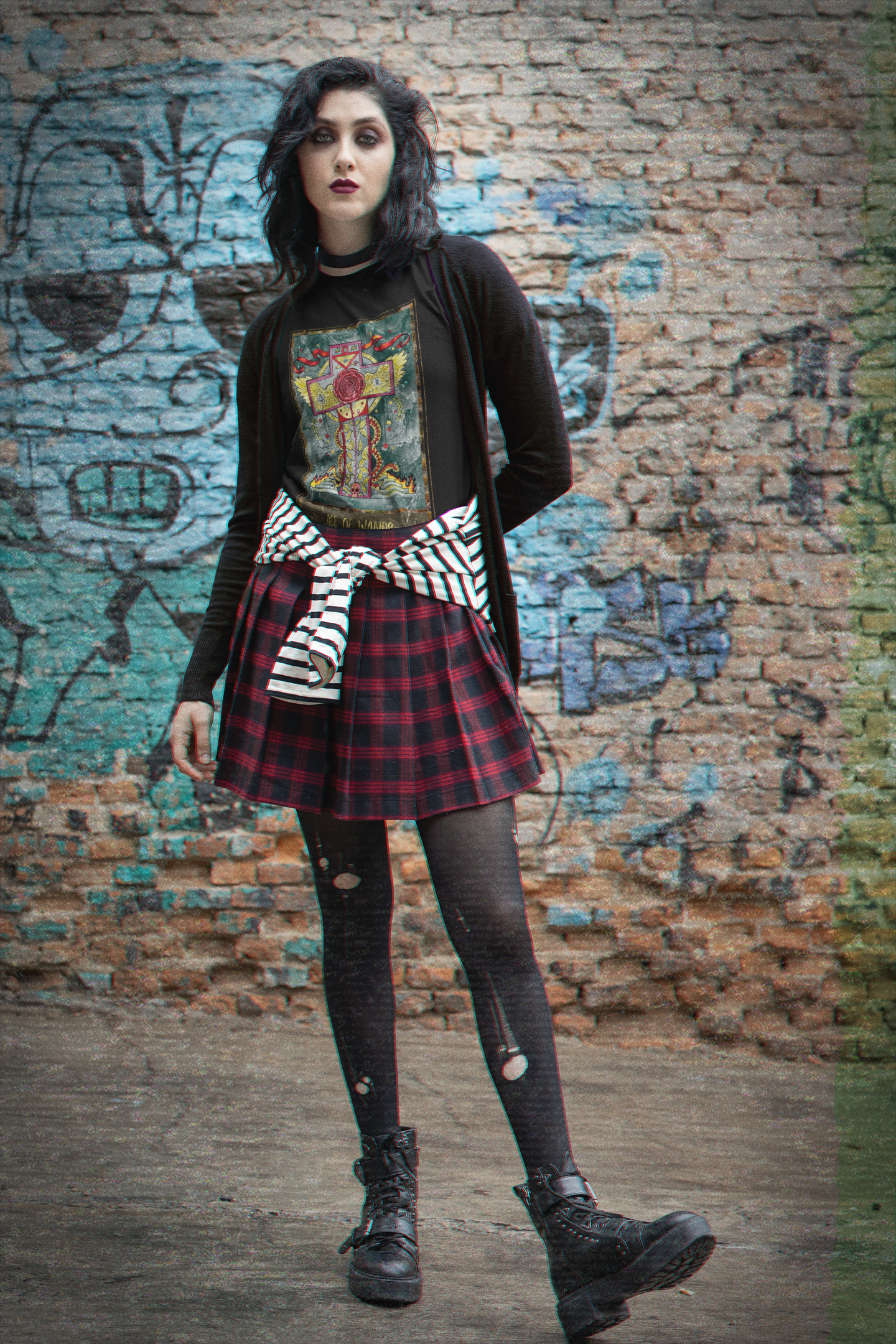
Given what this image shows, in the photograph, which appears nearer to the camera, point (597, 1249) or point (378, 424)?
point (597, 1249)

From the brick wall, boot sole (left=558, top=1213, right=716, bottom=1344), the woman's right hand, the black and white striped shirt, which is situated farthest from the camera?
the brick wall

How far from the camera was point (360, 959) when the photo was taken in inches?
64.4

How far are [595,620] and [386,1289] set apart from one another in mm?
1974

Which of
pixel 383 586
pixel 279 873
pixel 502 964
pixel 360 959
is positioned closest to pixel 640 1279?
pixel 502 964

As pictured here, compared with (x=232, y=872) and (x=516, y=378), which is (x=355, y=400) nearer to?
(x=516, y=378)

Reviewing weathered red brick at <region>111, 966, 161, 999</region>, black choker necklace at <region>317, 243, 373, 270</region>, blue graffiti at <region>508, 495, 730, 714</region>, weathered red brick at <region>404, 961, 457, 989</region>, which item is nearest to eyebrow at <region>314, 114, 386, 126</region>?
black choker necklace at <region>317, 243, 373, 270</region>

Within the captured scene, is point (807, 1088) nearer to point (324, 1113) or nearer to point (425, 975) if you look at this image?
point (425, 975)

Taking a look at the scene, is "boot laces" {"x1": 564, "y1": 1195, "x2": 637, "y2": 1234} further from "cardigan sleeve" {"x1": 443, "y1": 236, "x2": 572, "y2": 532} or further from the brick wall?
the brick wall

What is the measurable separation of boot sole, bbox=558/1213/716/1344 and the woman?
0.80 feet

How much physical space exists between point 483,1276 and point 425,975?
55.7 inches

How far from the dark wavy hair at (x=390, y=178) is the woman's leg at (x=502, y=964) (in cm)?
87

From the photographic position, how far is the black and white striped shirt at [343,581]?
1538 millimetres

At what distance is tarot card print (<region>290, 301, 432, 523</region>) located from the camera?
1587 mm

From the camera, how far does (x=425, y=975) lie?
3143mm
